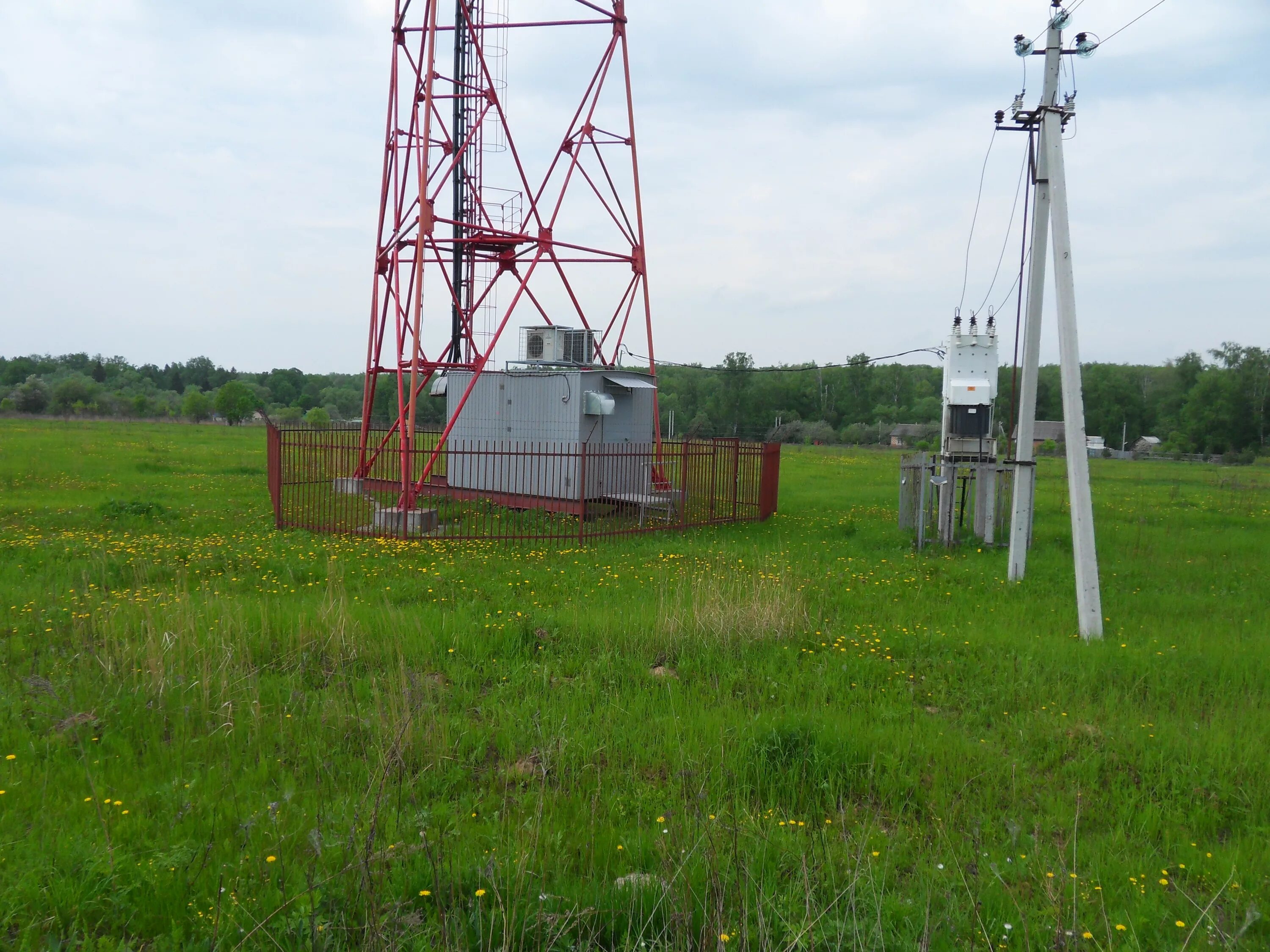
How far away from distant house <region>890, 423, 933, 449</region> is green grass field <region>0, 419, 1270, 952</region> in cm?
7124

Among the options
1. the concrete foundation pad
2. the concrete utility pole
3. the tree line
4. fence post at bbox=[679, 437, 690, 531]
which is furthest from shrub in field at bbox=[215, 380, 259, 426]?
the concrete utility pole

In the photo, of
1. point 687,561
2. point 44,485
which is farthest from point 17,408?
point 687,561

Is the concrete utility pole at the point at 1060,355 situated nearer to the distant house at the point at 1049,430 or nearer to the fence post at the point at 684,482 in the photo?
the fence post at the point at 684,482

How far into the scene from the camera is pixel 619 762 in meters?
5.24

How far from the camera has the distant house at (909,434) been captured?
8000 cm

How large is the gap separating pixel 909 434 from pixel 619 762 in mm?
83666

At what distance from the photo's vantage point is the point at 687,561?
12.4m

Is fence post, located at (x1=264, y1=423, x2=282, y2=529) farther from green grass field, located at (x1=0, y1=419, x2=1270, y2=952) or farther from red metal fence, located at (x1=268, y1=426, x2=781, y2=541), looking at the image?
green grass field, located at (x1=0, y1=419, x2=1270, y2=952)

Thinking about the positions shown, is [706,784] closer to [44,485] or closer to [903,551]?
[903,551]

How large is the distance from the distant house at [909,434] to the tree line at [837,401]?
1.77 metres

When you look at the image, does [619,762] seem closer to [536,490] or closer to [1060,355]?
[1060,355]

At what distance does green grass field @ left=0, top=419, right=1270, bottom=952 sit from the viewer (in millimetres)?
3521

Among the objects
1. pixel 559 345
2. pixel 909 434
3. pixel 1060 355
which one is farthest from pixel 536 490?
pixel 909 434

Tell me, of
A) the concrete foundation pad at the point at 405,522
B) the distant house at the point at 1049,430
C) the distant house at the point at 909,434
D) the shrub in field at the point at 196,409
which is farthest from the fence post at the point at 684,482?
the shrub in field at the point at 196,409
